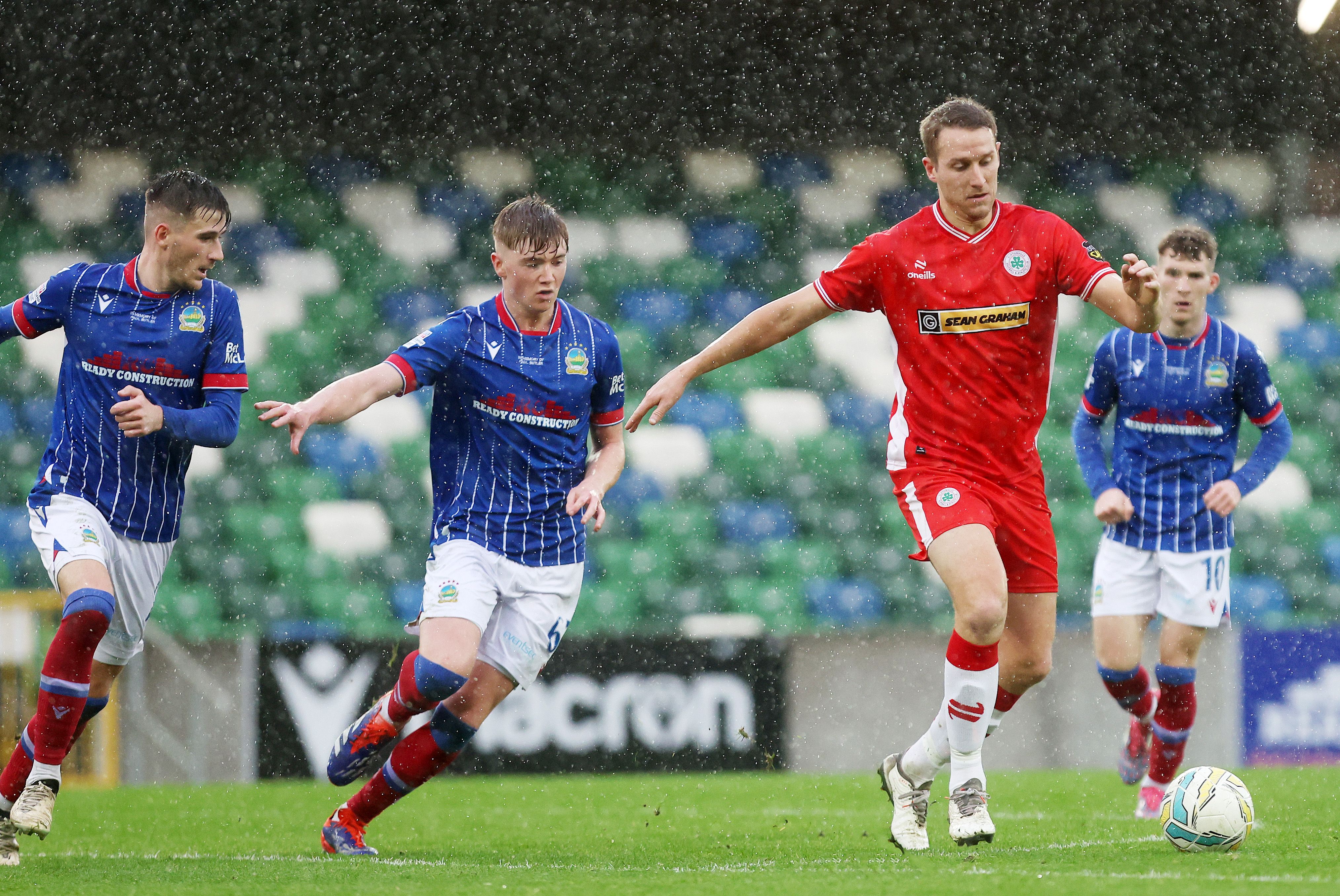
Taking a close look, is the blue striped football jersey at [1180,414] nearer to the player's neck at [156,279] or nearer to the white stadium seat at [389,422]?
the player's neck at [156,279]

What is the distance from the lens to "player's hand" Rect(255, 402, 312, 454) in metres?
4.20

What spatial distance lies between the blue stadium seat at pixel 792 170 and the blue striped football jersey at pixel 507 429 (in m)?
9.89

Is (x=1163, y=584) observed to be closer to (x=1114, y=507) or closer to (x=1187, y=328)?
(x=1114, y=507)

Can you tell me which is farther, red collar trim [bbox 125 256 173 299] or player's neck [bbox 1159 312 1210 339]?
player's neck [bbox 1159 312 1210 339]

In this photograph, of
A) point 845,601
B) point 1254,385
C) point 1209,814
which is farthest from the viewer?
point 845,601

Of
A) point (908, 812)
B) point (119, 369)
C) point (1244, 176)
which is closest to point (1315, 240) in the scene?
point (1244, 176)

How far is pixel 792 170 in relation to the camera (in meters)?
14.7

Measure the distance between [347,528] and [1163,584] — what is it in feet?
21.5

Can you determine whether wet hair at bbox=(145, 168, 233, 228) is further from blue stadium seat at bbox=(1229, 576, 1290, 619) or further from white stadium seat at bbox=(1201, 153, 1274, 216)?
white stadium seat at bbox=(1201, 153, 1274, 216)

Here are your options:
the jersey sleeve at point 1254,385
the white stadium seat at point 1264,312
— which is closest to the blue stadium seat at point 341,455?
the jersey sleeve at point 1254,385

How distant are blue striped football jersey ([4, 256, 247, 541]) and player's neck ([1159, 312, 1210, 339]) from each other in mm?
3562

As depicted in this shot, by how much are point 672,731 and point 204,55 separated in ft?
22.3

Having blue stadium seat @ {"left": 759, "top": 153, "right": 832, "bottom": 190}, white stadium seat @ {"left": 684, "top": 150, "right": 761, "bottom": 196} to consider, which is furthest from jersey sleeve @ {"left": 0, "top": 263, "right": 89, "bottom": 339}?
blue stadium seat @ {"left": 759, "top": 153, "right": 832, "bottom": 190}

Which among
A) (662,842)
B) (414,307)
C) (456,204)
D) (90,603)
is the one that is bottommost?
(662,842)
